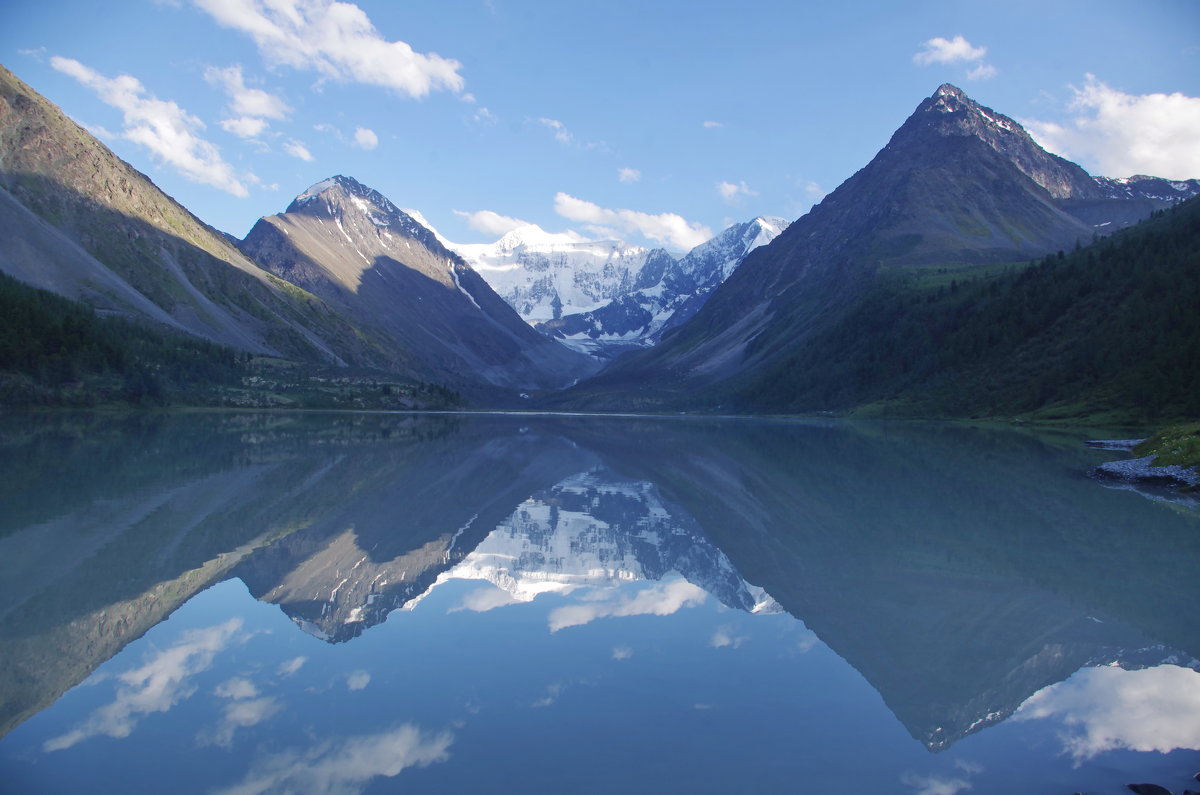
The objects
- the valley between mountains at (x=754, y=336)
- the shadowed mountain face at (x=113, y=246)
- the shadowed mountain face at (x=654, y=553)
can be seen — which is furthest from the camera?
the shadowed mountain face at (x=113, y=246)

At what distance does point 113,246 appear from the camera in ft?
475

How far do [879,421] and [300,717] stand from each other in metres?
96.5

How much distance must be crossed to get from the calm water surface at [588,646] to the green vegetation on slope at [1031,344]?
2056 inches

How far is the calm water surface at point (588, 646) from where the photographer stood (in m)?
7.58

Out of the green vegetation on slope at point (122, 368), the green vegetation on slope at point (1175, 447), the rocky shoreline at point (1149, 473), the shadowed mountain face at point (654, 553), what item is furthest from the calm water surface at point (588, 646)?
the green vegetation on slope at point (122, 368)

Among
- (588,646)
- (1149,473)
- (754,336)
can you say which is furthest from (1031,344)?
(754,336)

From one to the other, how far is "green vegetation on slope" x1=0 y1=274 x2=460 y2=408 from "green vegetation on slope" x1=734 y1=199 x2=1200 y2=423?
79.5 m

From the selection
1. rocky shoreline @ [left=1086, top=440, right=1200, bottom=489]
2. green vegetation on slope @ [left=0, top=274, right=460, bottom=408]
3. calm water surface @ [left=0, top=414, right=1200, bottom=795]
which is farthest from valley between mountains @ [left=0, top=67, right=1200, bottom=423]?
calm water surface @ [left=0, top=414, right=1200, bottom=795]

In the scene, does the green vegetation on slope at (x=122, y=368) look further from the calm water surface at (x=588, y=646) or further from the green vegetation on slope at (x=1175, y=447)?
the green vegetation on slope at (x=1175, y=447)

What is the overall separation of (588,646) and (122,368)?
9707 cm

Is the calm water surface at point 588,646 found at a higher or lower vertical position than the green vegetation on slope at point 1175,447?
lower

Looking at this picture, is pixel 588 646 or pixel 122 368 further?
pixel 122 368

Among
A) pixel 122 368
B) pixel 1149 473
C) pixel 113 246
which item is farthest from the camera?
pixel 113 246

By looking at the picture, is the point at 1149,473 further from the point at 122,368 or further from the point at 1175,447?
the point at 122,368
